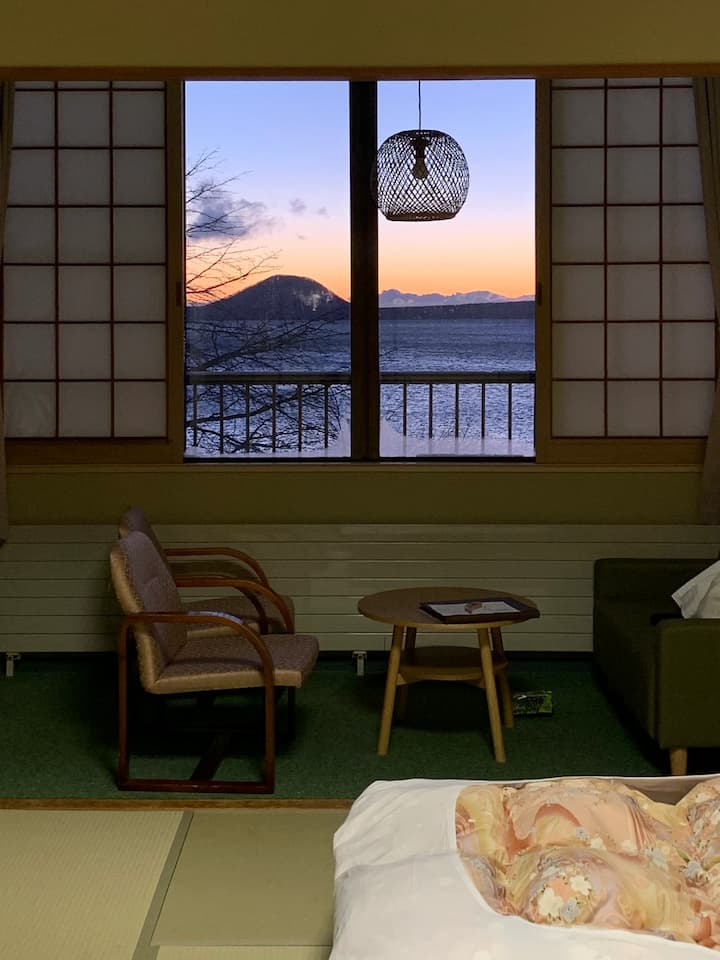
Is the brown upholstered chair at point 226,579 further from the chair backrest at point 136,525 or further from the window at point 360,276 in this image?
the window at point 360,276

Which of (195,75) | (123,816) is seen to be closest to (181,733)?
(123,816)

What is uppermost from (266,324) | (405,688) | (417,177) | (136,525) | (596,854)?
(417,177)

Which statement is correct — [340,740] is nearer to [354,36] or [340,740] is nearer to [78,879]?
[78,879]

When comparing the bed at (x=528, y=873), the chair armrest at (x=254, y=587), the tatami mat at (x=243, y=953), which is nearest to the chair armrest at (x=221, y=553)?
the chair armrest at (x=254, y=587)

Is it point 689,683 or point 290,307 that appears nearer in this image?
point 689,683

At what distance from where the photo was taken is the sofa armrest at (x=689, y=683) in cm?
348

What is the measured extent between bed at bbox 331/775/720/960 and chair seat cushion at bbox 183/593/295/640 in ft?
7.00

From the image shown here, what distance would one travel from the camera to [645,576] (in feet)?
15.3

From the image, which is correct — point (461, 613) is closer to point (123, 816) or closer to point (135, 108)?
point (123, 816)

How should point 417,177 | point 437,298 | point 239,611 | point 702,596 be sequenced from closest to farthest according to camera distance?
1. point 702,596
2. point 239,611
3. point 417,177
4. point 437,298

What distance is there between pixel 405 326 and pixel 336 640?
5.89 ft

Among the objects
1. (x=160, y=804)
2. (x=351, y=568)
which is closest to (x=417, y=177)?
(x=351, y=568)

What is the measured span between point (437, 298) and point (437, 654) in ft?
8.07

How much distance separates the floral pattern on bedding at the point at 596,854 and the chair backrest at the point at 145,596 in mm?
1682
